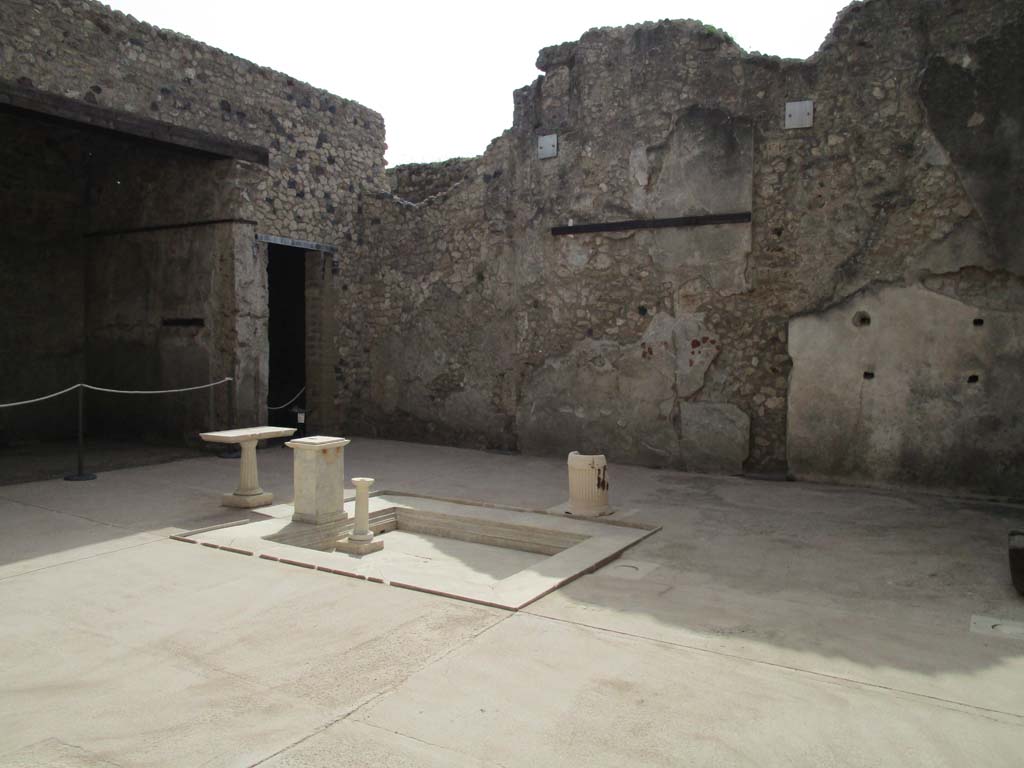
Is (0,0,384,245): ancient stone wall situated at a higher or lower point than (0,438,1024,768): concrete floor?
higher

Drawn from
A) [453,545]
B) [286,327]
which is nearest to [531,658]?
[453,545]

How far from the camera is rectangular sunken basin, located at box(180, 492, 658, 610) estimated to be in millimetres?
4398

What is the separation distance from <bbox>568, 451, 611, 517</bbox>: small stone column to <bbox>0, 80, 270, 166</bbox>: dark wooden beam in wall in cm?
529

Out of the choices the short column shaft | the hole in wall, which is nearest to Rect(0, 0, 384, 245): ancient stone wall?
the short column shaft

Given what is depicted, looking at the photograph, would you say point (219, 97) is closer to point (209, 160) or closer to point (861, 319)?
point (209, 160)

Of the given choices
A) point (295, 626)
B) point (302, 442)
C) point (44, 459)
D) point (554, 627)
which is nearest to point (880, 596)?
point (554, 627)

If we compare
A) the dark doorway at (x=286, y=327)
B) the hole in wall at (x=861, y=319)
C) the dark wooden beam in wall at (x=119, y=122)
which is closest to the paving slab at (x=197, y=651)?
the dark wooden beam in wall at (x=119, y=122)

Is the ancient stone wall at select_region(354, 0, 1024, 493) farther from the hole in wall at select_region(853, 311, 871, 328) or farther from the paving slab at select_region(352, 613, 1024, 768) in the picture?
the paving slab at select_region(352, 613, 1024, 768)

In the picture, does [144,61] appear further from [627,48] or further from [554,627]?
[554,627]

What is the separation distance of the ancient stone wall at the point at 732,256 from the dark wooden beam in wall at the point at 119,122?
219cm

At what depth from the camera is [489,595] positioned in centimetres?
412

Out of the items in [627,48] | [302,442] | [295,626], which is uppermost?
[627,48]

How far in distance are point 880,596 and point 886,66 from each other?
16.8ft

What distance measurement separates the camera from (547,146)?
29.1 ft
